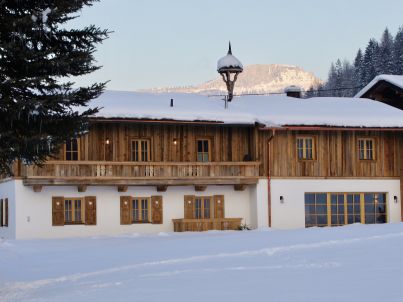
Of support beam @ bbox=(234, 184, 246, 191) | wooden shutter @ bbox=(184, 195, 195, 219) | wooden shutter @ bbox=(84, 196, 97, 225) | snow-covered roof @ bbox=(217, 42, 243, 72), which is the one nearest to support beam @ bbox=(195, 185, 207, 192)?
wooden shutter @ bbox=(184, 195, 195, 219)

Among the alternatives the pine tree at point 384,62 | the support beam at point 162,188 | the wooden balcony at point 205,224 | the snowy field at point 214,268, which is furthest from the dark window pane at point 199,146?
the pine tree at point 384,62

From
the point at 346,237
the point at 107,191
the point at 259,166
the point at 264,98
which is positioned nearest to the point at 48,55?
the point at 346,237

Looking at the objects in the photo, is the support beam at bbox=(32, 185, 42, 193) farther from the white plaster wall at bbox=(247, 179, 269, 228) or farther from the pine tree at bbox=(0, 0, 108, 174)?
the pine tree at bbox=(0, 0, 108, 174)

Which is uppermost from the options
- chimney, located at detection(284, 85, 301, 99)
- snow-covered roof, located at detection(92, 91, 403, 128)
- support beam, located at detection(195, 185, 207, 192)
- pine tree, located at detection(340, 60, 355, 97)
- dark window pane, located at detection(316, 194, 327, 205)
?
pine tree, located at detection(340, 60, 355, 97)

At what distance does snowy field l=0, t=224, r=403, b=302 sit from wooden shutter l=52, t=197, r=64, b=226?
113 inches

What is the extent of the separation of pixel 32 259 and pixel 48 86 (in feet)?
29.5

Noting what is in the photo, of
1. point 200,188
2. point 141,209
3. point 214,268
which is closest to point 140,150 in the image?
point 141,209

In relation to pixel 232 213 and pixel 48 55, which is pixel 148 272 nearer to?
pixel 48 55

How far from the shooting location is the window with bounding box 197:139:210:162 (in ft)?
119

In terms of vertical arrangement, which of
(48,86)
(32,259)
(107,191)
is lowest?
(32,259)

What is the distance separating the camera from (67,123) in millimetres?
17656

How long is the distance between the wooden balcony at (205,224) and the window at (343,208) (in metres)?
3.67

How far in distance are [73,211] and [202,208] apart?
6017 mm

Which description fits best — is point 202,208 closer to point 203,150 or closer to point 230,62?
point 203,150
